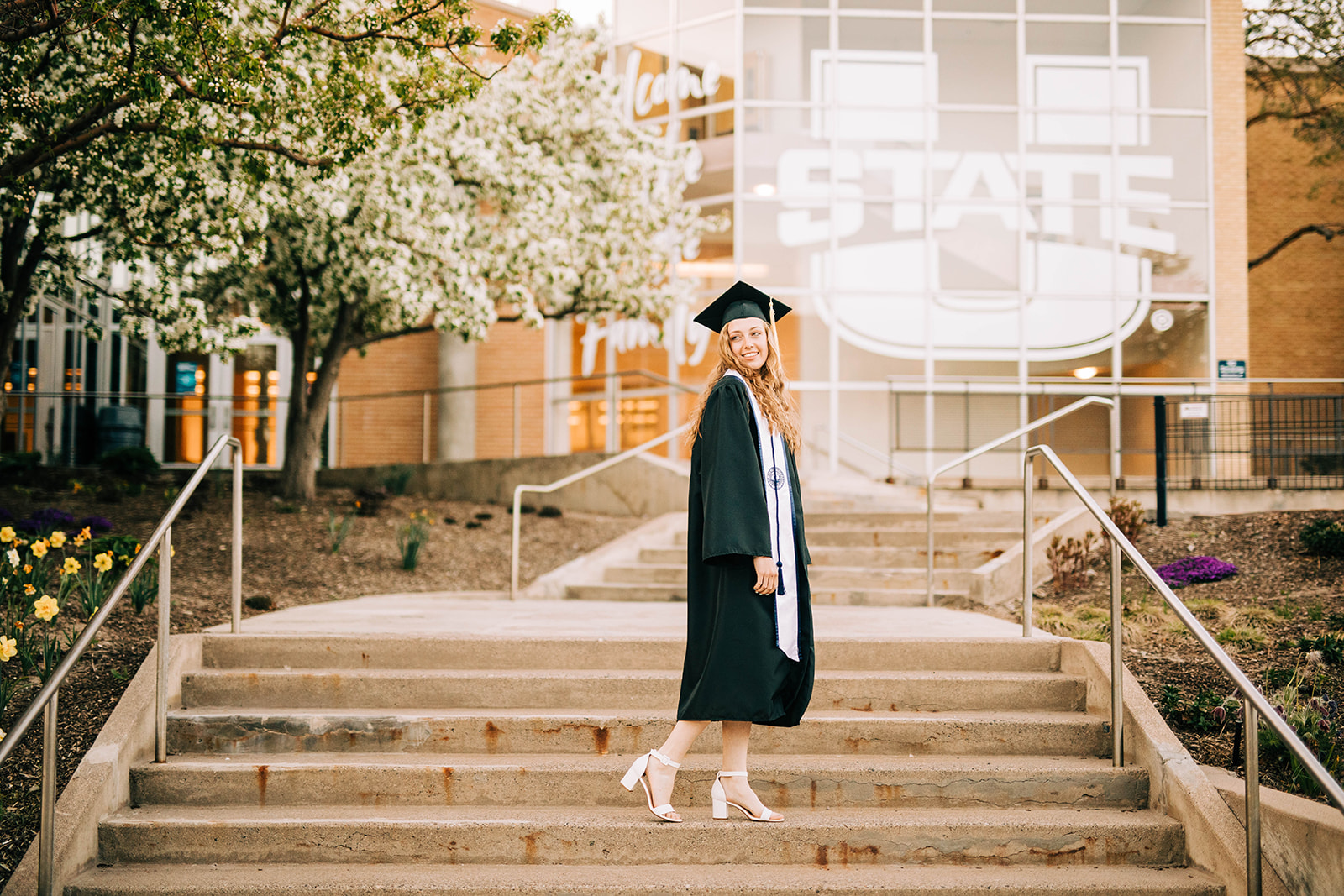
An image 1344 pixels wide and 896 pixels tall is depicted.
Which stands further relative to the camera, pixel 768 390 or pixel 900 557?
pixel 900 557

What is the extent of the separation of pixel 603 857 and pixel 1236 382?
13.2 m

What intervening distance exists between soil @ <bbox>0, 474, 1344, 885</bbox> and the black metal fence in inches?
141

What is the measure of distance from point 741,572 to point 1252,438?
11.3 m

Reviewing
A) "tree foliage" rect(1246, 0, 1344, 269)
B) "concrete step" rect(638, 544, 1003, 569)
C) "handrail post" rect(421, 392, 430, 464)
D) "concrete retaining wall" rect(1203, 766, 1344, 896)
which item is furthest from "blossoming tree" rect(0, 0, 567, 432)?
"tree foliage" rect(1246, 0, 1344, 269)

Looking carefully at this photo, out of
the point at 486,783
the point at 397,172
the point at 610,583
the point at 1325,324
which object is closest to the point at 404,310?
the point at 397,172

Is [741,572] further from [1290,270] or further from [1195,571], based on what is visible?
[1290,270]

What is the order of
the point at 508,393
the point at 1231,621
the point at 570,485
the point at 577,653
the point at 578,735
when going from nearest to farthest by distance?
the point at 578,735 → the point at 577,653 → the point at 1231,621 → the point at 570,485 → the point at 508,393

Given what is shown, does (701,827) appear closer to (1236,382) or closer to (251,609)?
(251,609)

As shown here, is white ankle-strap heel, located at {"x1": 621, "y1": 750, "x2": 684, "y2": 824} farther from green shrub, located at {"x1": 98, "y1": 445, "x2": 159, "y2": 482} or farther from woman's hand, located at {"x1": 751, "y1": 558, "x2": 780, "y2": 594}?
green shrub, located at {"x1": 98, "y1": 445, "x2": 159, "y2": 482}

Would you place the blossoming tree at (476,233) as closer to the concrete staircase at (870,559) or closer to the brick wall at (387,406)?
the concrete staircase at (870,559)

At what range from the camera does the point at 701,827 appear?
3543 millimetres

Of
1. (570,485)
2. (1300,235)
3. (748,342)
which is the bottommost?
(570,485)

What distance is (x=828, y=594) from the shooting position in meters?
7.37

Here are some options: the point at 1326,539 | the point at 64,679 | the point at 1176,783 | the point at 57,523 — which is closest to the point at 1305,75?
the point at 1326,539
